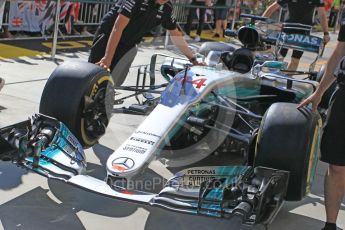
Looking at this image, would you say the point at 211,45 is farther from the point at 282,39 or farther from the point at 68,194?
the point at 68,194

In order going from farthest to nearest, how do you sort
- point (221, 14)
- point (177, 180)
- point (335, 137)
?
point (221, 14) → point (335, 137) → point (177, 180)

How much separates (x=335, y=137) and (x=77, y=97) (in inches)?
70.5

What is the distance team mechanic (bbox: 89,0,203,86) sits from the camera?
468 cm

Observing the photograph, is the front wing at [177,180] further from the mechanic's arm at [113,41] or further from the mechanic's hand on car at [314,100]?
the mechanic's arm at [113,41]

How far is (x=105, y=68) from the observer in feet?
14.0

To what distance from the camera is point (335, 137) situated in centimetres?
335

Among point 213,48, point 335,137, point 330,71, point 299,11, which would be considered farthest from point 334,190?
point 299,11

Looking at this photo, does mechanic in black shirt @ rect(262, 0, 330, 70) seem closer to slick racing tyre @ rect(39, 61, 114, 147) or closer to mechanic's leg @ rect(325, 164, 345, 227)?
slick racing tyre @ rect(39, 61, 114, 147)

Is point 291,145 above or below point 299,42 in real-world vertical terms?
below

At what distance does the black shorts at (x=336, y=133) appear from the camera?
3342 mm

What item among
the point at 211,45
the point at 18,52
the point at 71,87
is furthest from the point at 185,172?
the point at 18,52

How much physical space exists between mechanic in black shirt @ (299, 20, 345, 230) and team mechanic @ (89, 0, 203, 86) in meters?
1.57

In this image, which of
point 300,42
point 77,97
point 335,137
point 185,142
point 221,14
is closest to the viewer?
point 335,137

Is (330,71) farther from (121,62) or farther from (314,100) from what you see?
(121,62)
